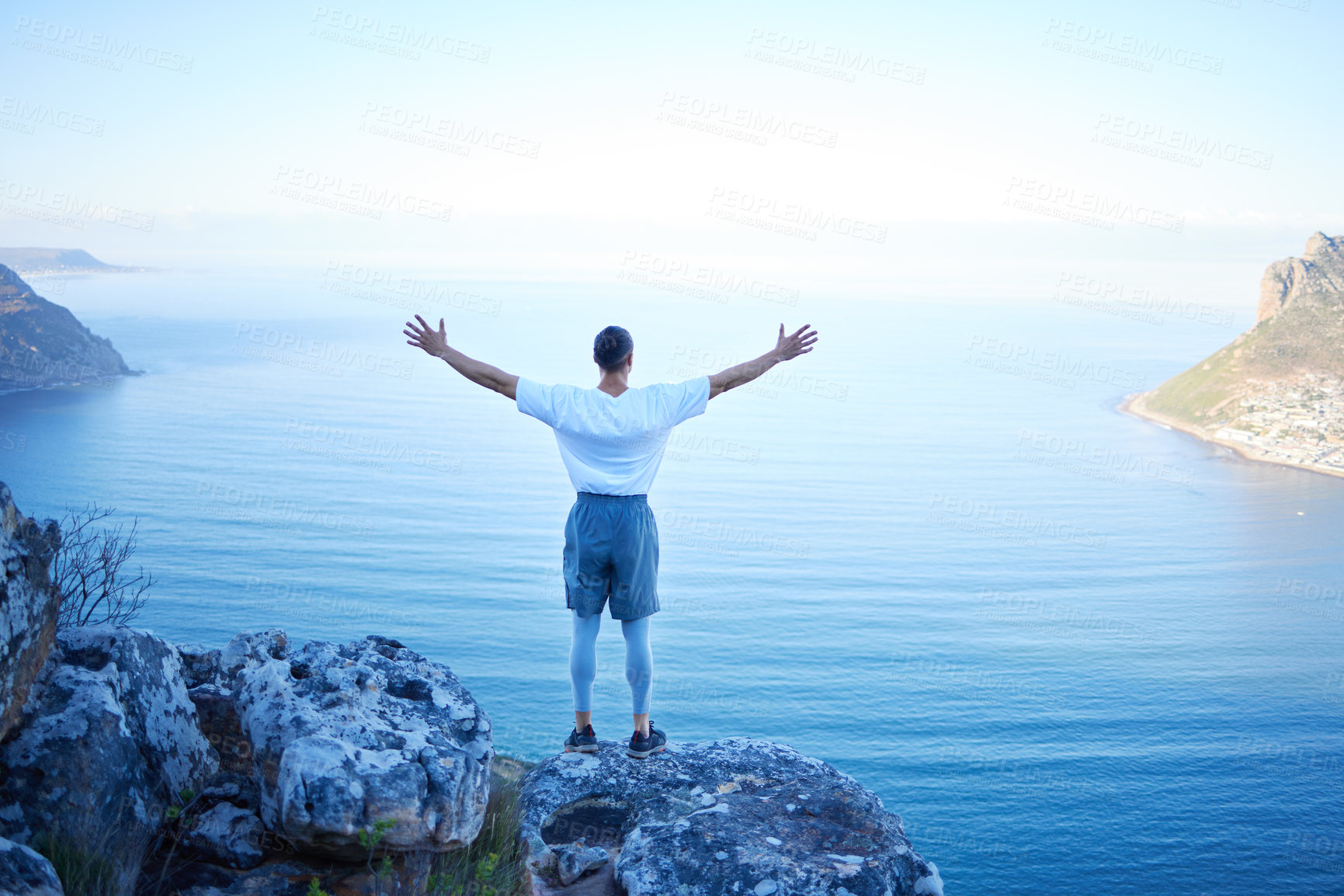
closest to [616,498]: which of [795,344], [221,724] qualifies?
[795,344]

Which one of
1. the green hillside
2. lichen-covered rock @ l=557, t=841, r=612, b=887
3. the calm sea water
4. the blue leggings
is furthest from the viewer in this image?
the green hillside

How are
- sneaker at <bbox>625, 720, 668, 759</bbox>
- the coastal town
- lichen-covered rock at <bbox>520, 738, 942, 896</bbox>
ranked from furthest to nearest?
the coastal town → sneaker at <bbox>625, 720, 668, 759</bbox> → lichen-covered rock at <bbox>520, 738, 942, 896</bbox>

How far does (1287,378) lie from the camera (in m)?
152

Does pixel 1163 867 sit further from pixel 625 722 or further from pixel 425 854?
pixel 425 854

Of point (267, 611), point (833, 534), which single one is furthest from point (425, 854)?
point (833, 534)

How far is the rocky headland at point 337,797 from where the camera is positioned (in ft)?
14.2

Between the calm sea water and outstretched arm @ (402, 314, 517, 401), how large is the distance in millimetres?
47514

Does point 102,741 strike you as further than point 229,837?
Yes

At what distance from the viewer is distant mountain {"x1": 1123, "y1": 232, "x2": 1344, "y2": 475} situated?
142m

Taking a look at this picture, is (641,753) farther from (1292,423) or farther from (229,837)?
(1292,423)

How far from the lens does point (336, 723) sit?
4.84m

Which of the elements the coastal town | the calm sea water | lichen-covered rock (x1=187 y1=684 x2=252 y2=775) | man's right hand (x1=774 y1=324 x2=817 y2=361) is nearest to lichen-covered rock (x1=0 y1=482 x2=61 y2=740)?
lichen-covered rock (x1=187 y1=684 x2=252 y2=775)

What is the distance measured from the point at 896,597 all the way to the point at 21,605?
9747 centimetres

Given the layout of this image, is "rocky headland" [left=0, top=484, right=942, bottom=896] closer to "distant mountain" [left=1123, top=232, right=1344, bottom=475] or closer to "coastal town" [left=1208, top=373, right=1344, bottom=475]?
"distant mountain" [left=1123, top=232, right=1344, bottom=475]
